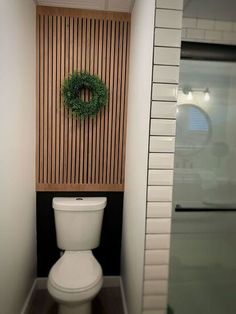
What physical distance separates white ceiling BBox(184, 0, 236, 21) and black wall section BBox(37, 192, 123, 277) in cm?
154

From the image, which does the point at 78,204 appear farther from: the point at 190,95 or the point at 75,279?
the point at 190,95

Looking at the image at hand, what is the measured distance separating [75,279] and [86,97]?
142cm

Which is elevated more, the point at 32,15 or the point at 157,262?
the point at 32,15

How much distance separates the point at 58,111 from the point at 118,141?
22.8 inches

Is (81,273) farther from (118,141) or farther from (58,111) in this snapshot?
(58,111)

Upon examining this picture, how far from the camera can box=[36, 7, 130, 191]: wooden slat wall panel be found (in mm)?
2234

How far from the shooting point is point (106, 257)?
98.5 inches

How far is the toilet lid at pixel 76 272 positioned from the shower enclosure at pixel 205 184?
558 mm

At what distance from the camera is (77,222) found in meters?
2.20

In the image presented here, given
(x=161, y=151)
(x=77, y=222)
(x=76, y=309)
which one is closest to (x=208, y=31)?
(x=161, y=151)

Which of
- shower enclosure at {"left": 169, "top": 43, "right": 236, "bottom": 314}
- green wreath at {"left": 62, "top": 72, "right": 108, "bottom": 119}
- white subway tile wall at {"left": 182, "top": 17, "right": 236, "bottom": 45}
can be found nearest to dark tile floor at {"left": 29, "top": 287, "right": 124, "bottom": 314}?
shower enclosure at {"left": 169, "top": 43, "right": 236, "bottom": 314}

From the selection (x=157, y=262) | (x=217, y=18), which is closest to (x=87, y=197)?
(x=157, y=262)

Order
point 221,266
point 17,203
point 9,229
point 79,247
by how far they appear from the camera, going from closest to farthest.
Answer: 1. point 9,229
2. point 17,203
3. point 221,266
4. point 79,247

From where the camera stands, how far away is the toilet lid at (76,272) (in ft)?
5.89
